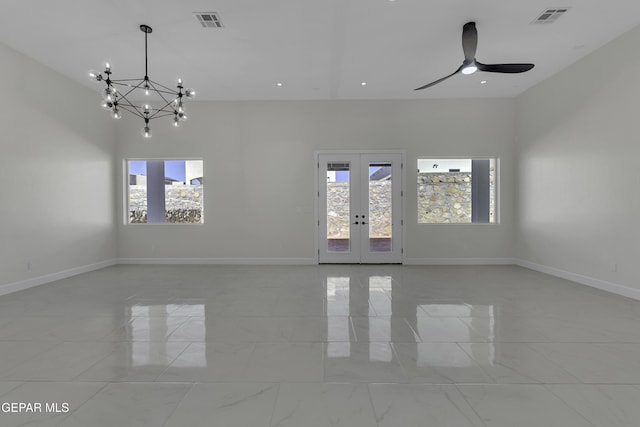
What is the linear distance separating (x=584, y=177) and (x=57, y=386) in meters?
6.94

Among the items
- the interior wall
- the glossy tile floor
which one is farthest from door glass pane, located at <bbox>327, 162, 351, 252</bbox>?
the glossy tile floor

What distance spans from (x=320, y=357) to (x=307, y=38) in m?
4.15

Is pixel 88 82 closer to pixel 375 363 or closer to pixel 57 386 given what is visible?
pixel 57 386

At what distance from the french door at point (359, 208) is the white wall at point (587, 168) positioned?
2.66 m

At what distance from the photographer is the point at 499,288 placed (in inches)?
185

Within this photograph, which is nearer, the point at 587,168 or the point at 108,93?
the point at 108,93

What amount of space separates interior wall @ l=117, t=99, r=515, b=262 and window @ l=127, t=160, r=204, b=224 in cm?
20

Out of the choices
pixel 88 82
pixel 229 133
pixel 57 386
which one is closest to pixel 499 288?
pixel 57 386

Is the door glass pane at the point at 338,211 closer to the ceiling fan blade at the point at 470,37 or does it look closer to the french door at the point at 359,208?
the french door at the point at 359,208

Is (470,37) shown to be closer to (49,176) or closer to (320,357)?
(320,357)

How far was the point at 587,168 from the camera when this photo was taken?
4.90 m

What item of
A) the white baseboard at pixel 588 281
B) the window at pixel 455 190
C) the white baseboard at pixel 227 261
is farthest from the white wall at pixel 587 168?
the white baseboard at pixel 227 261

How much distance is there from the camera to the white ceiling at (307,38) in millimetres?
3719

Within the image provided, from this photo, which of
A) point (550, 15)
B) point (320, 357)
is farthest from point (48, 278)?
point (550, 15)
